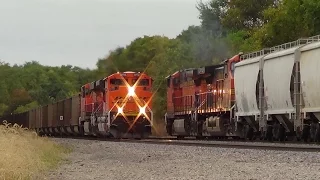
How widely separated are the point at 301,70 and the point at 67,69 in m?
131

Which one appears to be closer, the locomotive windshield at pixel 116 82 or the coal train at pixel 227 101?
the coal train at pixel 227 101

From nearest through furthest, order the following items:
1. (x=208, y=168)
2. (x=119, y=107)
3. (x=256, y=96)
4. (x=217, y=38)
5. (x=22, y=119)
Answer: (x=208, y=168), (x=256, y=96), (x=119, y=107), (x=217, y=38), (x=22, y=119)

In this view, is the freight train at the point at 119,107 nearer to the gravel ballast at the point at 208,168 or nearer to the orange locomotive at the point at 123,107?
the orange locomotive at the point at 123,107

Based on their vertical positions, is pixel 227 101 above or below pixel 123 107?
above

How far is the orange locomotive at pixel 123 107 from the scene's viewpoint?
32875 mm

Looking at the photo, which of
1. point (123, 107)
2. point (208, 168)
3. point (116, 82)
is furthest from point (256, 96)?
point (208, 168)

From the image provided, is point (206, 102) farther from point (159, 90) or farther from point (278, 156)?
point (159, 90)

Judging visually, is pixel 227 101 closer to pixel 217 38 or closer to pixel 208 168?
pixel 208 168

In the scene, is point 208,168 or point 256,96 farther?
point 256,96

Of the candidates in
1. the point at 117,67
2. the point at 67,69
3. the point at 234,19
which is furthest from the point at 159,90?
the point at 67,69

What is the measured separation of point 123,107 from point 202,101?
416 cm

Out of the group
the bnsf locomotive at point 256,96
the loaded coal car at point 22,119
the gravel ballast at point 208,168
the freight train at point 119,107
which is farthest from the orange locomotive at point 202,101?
the loaded coal car at point 22,119

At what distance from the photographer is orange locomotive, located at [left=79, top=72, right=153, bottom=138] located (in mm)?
32875

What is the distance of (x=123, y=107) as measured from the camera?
33.3 metres
